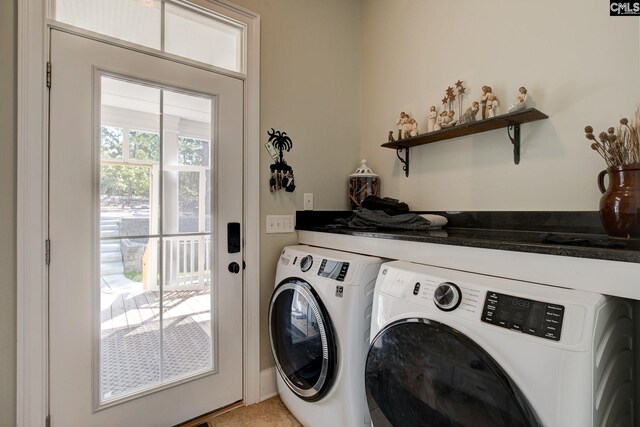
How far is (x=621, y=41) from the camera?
108 cm

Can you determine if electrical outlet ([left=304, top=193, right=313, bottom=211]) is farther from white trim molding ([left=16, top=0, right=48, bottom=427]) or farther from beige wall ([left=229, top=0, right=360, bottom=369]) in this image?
white trim molding ([left=16, top=0, right=48, bottom=427])

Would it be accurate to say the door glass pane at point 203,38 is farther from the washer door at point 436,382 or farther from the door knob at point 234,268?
the washer door at point 436,382

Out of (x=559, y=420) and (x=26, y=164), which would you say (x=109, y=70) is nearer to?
(x=26, y=164)

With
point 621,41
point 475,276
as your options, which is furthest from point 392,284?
point 621,41

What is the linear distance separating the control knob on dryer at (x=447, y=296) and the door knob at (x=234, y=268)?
1126mm

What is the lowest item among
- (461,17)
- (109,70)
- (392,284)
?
(392,284)

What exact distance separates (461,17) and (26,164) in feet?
7.29

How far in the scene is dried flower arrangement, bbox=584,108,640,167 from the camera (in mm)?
964

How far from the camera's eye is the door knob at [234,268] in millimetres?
1603

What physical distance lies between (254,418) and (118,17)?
2.16 m

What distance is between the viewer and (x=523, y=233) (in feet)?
4.09

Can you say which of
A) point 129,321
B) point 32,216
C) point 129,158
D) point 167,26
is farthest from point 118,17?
point 129,321

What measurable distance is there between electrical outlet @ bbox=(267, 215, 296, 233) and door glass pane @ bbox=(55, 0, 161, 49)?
1.09 meters

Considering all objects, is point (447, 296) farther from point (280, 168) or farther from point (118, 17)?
point (118, 17)
